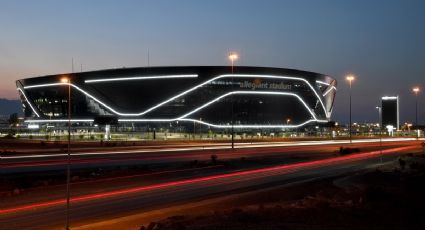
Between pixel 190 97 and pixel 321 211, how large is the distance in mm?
123052

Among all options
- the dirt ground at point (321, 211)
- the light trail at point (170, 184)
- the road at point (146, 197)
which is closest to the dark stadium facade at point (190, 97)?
the light trail at point (170, 184)

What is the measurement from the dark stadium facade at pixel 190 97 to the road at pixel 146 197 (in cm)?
10299

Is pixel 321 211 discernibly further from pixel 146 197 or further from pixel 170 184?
pixel 170 184

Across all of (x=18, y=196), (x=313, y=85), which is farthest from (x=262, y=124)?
(x=18, y=196)

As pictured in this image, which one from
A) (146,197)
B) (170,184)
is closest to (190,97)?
(170,184)

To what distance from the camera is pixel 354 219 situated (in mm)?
17328

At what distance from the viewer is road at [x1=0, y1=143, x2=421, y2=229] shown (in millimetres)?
18520

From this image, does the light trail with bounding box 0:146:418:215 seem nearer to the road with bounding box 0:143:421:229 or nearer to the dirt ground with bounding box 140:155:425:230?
the road with bounding box 0:143:421:229

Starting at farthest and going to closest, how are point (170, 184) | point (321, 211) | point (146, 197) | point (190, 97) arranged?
point (190, 97) → point (170, 184) → point (146, 197) → point (321, 211)

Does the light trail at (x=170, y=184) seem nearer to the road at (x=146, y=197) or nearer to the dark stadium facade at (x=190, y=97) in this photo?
the road at (x=146, y=197)

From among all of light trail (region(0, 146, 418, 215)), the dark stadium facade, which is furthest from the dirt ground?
the dark stadium facade

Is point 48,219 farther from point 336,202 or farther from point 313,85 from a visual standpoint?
point 313,85

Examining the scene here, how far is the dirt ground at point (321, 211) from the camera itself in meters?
16.2

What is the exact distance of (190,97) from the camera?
14100cm
